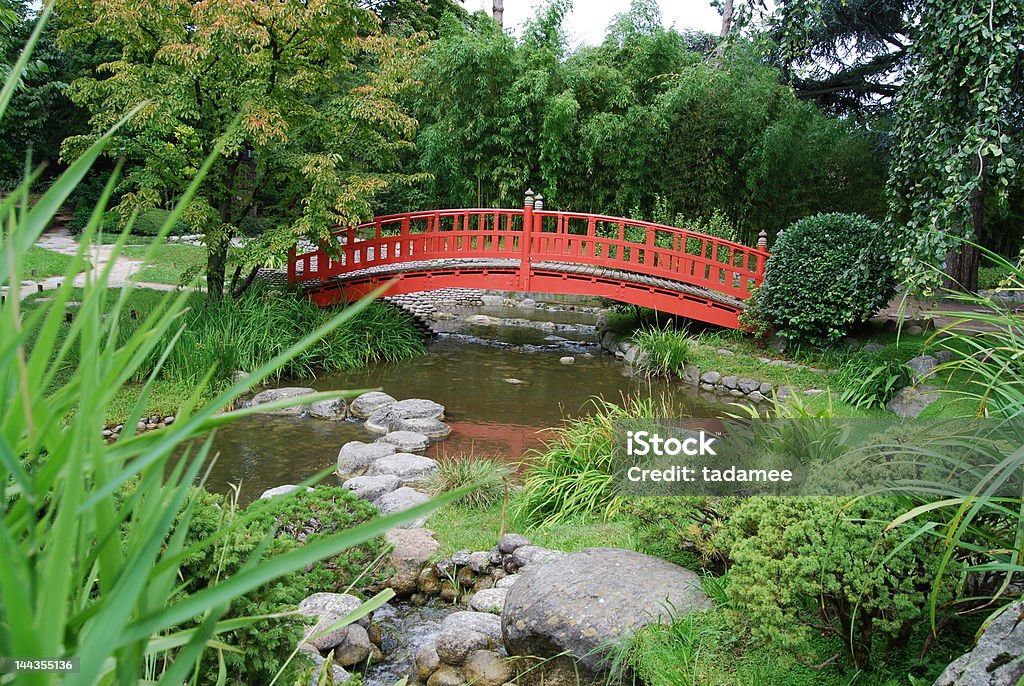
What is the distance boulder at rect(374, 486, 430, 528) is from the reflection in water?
50 cm

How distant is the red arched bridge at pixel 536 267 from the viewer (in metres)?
9.40

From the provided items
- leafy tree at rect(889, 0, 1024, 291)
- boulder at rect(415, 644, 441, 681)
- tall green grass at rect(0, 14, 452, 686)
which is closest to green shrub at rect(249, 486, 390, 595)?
boulder at rect(415, 644, 441, 681)

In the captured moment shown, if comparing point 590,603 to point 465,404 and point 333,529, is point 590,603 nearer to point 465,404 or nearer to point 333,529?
point 333,529

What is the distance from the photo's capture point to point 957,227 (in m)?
5.40

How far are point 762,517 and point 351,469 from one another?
393 cm

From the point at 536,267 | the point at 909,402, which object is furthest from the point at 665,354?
the point at 909,402

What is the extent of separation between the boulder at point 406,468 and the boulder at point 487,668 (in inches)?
84.1

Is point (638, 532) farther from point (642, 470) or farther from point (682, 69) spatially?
point (682, 69)

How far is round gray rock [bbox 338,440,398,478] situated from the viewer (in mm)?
5941

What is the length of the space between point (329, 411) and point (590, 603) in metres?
4.82

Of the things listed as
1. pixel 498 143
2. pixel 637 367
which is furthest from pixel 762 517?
pixel 498 143

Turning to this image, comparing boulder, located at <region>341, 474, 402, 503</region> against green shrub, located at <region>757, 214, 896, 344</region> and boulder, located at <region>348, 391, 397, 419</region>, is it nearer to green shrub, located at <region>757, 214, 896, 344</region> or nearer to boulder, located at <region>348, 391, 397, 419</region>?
boulder, located at <region>348, 391, 397, 419</region>

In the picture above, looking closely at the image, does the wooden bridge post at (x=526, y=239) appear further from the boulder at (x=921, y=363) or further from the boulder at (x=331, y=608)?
the boulder at (x=331, y=608)

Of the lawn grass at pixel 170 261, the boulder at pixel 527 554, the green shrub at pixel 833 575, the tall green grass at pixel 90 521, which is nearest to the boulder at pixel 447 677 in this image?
the boulder at pixel 527 554
